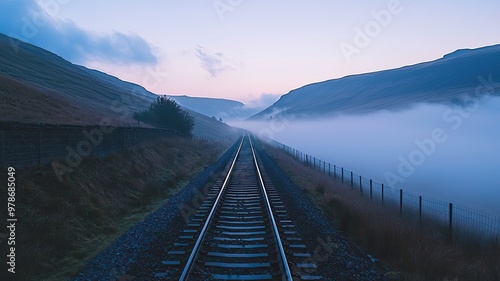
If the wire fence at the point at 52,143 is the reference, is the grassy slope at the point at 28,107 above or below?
above

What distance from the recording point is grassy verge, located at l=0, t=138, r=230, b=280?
25.7 ft

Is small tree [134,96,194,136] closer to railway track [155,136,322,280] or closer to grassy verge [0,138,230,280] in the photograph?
grassy verge [0,138,230,280]

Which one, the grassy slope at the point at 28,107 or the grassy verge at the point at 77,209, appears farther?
the grassy slope at the point at 28,107

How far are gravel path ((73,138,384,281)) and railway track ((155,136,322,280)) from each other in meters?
0.29

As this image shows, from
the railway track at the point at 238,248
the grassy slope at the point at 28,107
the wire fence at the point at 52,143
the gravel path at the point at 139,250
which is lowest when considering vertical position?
the gravel path at the point at 139,250

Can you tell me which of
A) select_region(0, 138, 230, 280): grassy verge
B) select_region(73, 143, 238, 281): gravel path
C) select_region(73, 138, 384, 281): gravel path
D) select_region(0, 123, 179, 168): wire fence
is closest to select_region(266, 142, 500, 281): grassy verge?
select_region(73, 138, 384, 281): gravel path

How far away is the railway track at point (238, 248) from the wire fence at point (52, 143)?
528 centimetres

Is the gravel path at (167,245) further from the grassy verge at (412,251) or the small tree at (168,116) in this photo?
the small tree at (168,116)

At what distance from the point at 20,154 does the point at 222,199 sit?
6859 mm

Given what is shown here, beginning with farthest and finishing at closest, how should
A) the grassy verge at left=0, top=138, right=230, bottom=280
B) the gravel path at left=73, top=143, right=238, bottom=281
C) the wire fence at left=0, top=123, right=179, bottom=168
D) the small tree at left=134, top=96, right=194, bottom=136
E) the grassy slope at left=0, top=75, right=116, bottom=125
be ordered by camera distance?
the small tree at left=134, top=96, right=194, bottom=136, the grassy slope at left=0, top=75, right=116, bottom=125, the wire fence at left=0, top=123, right=179, bottom=168, the grassy verge at left=0, top=138, right=230, bottom=280, the gravel path at left=73, top=143, right=238, bottom=281

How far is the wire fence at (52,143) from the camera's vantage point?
10.3m

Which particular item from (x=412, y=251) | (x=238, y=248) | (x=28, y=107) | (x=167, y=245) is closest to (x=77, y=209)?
(x=167, y=245)

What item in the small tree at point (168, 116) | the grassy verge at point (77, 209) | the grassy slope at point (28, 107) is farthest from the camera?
the small tree at point (168, 116)

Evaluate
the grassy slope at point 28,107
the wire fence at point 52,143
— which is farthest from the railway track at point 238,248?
the grassy slope at point 28,107
